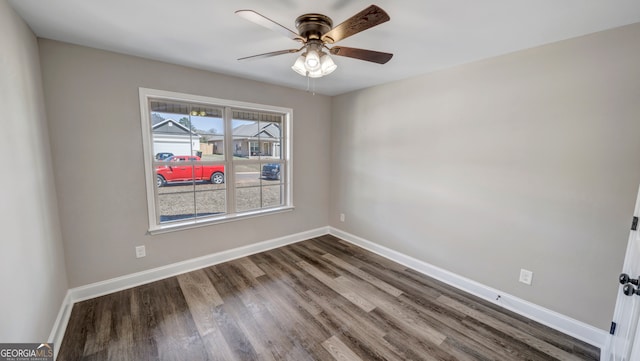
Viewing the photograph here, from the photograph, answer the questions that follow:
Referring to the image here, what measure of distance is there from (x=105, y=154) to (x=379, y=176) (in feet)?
10.0

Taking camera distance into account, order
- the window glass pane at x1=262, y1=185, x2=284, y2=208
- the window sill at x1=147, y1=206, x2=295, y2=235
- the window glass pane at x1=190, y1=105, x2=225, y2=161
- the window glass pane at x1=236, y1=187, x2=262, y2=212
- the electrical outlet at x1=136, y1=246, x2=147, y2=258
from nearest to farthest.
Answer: the electrical outlet at x1=136, y1=246, x2=147, y2=258 < the window sill at x1=147, y1=206, x2=295, y2=235 < the window glass pane at x1=190, y1=105, x2=225, y2=161 < the window glass pane at x1=236, y1=187, x2=262, y2=212 < the window glass pane at x1=262, y1=185, x2=284, y2=208

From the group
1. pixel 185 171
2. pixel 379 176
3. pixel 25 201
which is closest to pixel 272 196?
pixel 185 171

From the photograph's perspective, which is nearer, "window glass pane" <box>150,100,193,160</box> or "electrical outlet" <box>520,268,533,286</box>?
"electrical outlet" <box>520,268,533,286</box>

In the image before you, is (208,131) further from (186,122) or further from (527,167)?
(527,167)

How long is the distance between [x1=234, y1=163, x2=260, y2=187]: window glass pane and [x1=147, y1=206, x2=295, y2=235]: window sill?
403 millimetres

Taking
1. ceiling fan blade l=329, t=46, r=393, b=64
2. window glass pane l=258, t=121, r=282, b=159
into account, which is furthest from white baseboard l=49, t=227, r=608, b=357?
ceiling fan blade l=329, t=46, r=393, b=64

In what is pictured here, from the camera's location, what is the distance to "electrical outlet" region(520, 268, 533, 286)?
2.14 metres

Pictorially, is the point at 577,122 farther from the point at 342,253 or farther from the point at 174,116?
the point at 174,116

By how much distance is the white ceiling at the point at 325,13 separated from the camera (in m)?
1.50

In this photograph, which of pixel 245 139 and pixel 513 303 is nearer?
pixel 513 303

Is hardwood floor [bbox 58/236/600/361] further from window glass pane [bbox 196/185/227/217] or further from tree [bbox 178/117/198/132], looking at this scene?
tree [bbox 178/117/198/132]

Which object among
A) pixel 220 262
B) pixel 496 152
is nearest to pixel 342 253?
pixel 220 262

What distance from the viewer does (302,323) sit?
204 centimetres

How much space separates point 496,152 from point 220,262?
3.29 m
